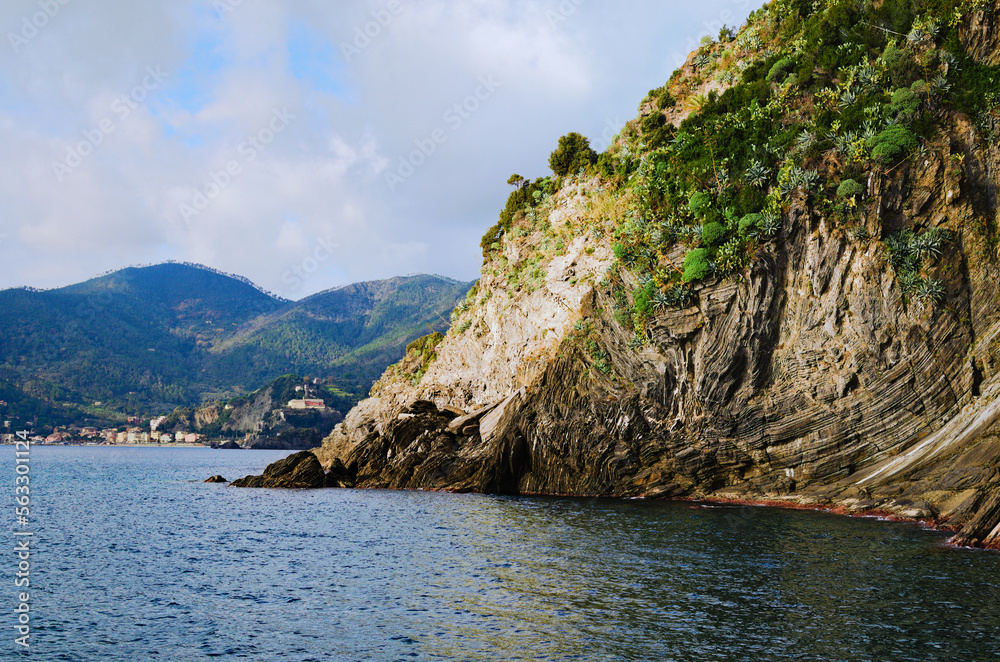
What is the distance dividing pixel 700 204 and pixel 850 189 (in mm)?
9297

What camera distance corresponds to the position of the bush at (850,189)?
127 ft

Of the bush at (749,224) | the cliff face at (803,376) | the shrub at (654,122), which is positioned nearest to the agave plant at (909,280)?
the cliff face at (803,376)

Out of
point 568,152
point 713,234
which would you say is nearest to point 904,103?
point 713,234

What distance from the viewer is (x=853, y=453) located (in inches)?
1497

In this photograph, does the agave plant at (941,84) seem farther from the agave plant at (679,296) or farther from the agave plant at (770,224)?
the agave plant at (679,296)

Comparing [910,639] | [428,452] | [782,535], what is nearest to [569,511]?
[782,535]

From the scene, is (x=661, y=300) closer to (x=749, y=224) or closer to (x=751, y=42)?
(x=749, y=224)

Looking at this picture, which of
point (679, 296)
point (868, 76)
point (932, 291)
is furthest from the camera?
point (679, 296)

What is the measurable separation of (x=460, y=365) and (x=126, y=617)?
52814 millimetres

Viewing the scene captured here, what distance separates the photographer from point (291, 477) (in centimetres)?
6072

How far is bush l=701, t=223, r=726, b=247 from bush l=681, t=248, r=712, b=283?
2.28 feet

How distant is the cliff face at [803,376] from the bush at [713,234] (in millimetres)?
1919

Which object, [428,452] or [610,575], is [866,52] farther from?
[428,452]

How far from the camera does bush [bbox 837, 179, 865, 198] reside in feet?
127
